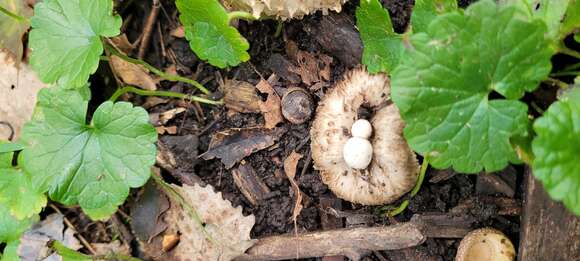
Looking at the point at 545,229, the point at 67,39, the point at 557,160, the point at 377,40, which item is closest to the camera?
the point at 557,160

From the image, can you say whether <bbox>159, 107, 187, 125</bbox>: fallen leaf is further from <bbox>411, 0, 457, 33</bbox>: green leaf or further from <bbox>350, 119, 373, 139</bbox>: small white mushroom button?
<bbox>411, 0, 457, 33</bbox>: green leaf

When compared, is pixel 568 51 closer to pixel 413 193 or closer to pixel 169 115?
pixel 413 193

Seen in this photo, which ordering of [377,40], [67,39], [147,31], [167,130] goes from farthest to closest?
[147,31] → [167,130] → [67,39] → [377,40]

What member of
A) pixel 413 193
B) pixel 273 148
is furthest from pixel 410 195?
pixel 273 148

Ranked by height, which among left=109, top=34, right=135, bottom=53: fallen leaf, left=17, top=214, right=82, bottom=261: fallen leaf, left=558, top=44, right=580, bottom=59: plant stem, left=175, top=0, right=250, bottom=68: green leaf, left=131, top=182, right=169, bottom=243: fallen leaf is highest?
left=558, top=44, right=580, bottom=59: plant stem

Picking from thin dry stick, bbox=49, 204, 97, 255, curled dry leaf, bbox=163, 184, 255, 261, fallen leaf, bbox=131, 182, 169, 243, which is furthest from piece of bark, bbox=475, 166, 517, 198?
thin dry stick, bbox=49, 204, 97, 255

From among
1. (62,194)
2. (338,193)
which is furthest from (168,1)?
(338,193)

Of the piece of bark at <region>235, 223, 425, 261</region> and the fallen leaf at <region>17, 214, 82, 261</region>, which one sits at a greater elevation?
the piece of bark at <region>235, 223, 425, 261</region>

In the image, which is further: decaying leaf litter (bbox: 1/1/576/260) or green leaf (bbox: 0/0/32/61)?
green leaf (bbox: 0/0/32/61)
